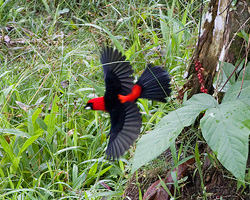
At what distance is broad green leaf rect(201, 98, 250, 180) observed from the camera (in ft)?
4.30

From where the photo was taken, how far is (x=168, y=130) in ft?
4.96

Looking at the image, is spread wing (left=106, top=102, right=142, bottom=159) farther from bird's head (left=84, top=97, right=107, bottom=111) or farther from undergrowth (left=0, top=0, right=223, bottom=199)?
undergrowth (left=0, top=0, right=223, bottom=199)

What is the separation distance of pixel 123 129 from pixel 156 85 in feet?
1.12

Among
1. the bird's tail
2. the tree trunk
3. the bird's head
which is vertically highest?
the tree trunk

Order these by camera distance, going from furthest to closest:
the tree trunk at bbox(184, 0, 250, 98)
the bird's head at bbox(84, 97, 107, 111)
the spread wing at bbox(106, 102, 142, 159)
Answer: the bird's head at bbox(84, 97, 107, 111)
the spread wing at bbox(106, 102, 142, 159)
the tree trunk at bbox(184, 0, 250, 98)

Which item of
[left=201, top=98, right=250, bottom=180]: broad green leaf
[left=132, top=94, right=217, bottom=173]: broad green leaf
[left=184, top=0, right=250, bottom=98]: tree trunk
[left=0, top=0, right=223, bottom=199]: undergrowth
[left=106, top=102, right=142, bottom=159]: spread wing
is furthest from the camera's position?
[left=0, top=0, right=223, bottom=199]: undergrowth

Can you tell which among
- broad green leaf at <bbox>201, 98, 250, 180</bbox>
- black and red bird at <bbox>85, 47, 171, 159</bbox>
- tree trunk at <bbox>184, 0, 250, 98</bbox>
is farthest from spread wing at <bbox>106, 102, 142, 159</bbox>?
broad green leaf at <bbox>201, 98, 250, 180</bbox>

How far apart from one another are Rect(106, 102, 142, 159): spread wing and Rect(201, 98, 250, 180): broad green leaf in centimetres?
54

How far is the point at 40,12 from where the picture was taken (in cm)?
418

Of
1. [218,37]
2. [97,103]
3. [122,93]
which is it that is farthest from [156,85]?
[218,37]

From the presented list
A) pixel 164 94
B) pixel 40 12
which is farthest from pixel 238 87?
pixel 40 12

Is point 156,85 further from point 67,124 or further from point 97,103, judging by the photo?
point 67,124

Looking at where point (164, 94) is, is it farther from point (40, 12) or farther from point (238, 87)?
point (40, 12)

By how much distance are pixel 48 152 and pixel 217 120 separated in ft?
4.25
